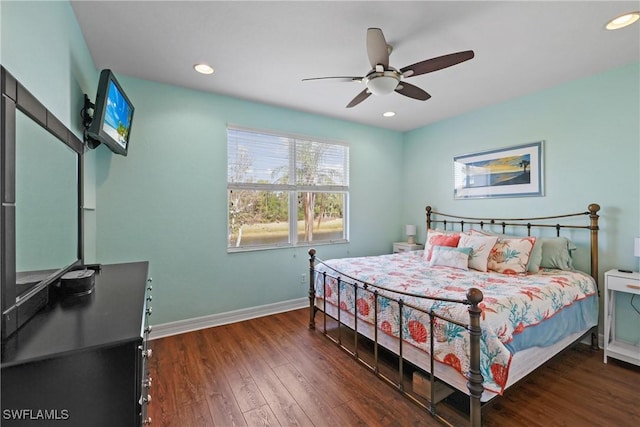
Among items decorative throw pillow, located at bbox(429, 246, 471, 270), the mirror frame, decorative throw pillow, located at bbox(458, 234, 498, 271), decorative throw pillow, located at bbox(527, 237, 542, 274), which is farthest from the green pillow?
the mirror frame

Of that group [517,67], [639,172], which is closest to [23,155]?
[517,67]

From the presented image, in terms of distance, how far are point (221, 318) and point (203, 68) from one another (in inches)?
106

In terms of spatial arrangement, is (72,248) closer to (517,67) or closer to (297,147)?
(297,147)

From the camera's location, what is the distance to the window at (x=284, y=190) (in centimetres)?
351

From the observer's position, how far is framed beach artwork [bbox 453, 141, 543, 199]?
10.7 feet

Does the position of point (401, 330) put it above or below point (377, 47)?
below

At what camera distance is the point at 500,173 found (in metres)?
3.58

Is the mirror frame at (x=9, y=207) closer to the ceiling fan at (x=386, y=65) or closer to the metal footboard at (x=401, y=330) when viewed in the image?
the ceiling fan at (x=386, y=65)

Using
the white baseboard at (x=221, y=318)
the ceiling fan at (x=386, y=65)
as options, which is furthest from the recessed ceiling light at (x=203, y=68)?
the white baseboard at (x=221, y=318)

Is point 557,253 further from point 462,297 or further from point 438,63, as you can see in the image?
point 438,63

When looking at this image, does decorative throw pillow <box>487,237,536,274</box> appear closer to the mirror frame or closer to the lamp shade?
the lamp shade

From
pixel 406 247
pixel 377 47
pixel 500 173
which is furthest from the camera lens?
pixel 406 247
